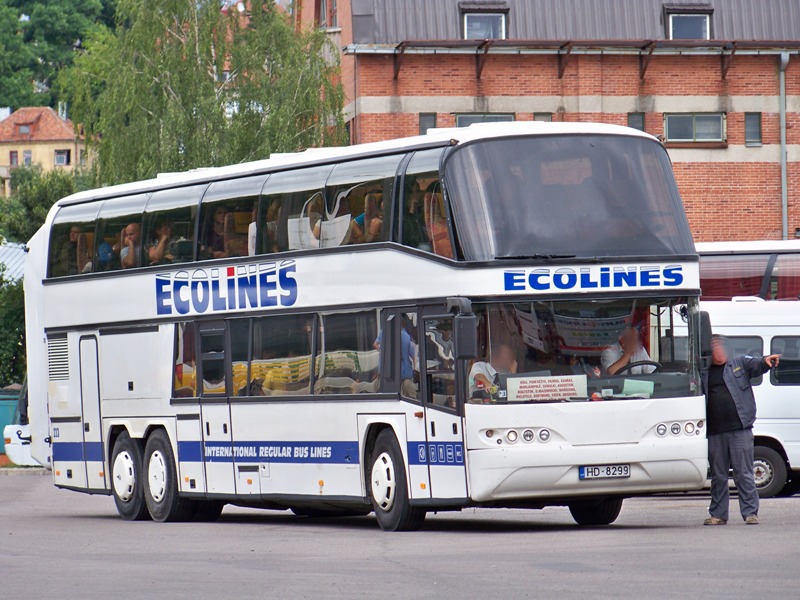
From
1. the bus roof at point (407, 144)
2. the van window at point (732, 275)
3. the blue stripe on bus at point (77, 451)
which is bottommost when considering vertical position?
the blue stripe on bus at point (77, 451)

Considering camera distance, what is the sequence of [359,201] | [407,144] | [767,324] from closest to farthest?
[407,144] → [359,201] → [767,324]

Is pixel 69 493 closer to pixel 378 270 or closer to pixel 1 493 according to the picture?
pixel 1 493

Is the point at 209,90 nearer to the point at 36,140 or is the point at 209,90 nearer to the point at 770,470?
the point at 770,470

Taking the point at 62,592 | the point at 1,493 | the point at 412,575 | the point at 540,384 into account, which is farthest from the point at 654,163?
the point at 1,493

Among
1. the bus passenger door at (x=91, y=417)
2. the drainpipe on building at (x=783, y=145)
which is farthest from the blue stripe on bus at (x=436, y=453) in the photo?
the drainpipe on building at (x=783, y=145)

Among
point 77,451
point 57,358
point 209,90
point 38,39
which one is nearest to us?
point 77,451

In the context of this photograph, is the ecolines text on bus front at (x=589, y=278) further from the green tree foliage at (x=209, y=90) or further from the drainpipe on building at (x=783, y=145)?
the green tree foliage at (x=209, y=90)

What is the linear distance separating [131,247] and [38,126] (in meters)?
129

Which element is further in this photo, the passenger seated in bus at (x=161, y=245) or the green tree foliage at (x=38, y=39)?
the green tree foliage at (x=38, y=39)

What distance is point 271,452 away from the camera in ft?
63.6

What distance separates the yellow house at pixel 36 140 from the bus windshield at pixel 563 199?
5204 inches

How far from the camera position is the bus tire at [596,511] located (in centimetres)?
1794

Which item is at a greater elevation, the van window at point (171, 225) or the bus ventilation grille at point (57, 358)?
the van window at point (171, 225)

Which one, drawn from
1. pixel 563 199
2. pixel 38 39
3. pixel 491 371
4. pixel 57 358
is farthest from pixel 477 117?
pixel 38 39
